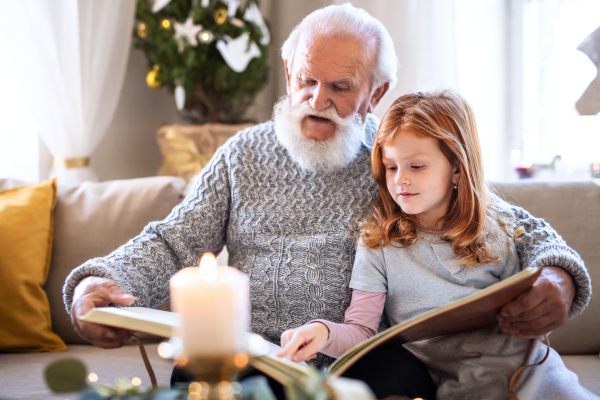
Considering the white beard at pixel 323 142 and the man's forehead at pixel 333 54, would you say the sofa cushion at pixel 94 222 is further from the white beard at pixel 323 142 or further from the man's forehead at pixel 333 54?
the man's forehead at pixel 333 54

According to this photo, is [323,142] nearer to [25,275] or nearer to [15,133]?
[25,275]

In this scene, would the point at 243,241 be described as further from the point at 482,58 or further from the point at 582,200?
the point at 482,58

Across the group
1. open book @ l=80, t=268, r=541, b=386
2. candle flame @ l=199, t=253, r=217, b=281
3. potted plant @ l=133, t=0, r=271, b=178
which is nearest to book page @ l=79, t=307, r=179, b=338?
open book @ l=80, t=268, r=541, b=386

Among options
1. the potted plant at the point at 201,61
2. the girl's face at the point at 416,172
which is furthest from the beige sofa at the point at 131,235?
the potted plant at the point at 201,61

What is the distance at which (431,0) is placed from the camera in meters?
2.48

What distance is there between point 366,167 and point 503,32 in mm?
1457

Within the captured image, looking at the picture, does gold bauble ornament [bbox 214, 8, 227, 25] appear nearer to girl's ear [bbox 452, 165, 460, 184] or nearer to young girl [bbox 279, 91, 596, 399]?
young girl [bbox 279, 91, 596, 399]

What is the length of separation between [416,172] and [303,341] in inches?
Result: 19.2

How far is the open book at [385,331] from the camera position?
765 mm

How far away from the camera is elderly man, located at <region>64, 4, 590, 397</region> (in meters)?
1.36

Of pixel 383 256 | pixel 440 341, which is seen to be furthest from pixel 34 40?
pixel 440 341

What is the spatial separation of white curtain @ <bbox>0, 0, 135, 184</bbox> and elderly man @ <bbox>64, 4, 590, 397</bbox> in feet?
4.05

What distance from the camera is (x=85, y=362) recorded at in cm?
141

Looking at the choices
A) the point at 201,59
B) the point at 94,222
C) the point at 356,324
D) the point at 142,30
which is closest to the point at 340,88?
the point at 356,324
